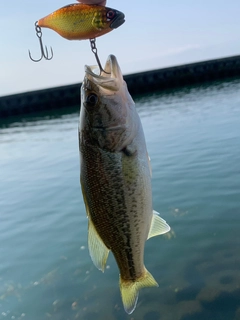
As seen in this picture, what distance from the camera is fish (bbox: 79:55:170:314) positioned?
272 cm

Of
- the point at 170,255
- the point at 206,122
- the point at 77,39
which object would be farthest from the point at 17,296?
the point at 206,122

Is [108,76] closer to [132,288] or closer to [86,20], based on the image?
[86,20]

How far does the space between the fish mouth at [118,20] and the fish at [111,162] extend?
211mm

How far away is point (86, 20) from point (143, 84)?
53570 millimetres

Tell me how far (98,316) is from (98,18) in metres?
5.72

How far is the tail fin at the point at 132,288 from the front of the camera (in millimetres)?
3051

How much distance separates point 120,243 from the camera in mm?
2996

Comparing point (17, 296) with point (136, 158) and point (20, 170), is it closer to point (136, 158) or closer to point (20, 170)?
point (136, 158)

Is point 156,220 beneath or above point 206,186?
above

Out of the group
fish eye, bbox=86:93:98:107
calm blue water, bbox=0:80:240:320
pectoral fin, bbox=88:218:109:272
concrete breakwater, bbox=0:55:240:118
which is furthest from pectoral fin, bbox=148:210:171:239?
concrete breakwater, bbox=0:55:240:118

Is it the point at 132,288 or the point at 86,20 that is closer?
the point at 86,20

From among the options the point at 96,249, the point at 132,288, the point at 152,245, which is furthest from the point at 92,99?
the point at 152,245

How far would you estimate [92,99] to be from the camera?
2.73 m

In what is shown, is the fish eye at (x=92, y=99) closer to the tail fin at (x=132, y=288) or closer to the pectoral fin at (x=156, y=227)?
the pectoral fin at (x=156, y=227)
